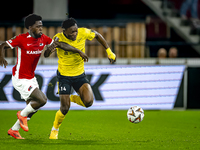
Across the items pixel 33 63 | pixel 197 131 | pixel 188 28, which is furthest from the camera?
pixel 188 28

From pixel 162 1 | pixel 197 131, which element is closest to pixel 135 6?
pixel 162 1

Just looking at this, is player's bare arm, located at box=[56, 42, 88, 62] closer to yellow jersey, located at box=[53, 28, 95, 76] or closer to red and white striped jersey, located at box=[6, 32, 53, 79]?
yellow jersey, located at box=[53, 28, 95, 76]

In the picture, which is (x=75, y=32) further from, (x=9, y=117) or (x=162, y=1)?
(x=162, y=1)

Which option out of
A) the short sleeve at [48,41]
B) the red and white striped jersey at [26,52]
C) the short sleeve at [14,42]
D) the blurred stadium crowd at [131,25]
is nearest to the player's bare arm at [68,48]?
the short sleeve at [48,41]

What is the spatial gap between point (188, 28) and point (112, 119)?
301 inches

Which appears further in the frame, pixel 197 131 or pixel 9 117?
pixel 9 117

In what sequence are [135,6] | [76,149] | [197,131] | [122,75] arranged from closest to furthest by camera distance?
1. [76,149]
2. [197,131]
3. [122,75]
4. [135,6]

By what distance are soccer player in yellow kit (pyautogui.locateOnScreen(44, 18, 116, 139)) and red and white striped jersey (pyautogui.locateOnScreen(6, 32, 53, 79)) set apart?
15.4 inches

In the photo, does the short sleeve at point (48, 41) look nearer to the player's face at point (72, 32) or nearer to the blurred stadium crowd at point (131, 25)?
the player's face at point (72, 32)

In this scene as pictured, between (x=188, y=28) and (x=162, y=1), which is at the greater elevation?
(x=162, y=1)

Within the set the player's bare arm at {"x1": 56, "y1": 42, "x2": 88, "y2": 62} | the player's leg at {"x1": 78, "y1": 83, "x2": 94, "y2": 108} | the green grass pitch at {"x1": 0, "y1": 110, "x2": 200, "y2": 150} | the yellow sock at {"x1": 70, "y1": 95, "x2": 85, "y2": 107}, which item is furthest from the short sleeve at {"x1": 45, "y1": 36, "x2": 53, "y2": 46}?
the green grass pitch at {"x1": 0, "y1": 110, "x2": 200, "y2": 150}

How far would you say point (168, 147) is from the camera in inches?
219

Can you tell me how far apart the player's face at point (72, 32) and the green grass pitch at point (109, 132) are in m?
1.76

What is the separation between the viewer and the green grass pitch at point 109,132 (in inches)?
223
